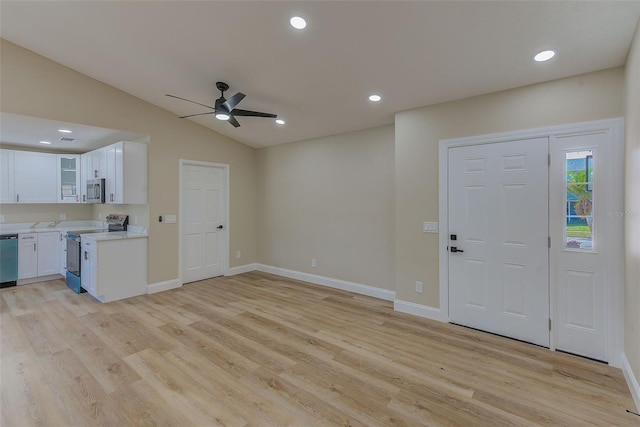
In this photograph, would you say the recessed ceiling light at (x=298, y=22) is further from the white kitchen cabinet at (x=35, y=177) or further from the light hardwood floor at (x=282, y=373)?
the white kitchen cabinet at (x=35, y=177)

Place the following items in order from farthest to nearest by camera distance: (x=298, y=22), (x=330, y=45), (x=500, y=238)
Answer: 1. (x=500, y=238)
2. (x=330, y=45)
3. (x=298, y=22)

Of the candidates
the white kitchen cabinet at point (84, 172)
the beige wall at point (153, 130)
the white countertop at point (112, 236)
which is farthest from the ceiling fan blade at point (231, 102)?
the white kitchen cabinet at point (84, 172)

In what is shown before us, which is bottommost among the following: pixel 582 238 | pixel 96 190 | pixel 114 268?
pixel 114 268

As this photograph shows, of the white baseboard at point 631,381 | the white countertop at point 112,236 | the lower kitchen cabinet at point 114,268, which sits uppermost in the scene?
the white countertop at point 112,236

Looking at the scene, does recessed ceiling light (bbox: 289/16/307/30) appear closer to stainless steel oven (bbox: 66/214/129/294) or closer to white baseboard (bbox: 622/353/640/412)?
white baseboard (bbox: 622/353/640/412)

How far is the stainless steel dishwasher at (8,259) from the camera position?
16.0ft

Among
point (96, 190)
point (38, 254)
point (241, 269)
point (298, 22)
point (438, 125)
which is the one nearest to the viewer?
point (298, 22)

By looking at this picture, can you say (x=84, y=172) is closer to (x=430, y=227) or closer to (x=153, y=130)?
(x=153, y=130)

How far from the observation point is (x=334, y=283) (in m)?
5.08

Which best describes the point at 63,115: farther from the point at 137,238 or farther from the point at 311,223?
the point at 311,223

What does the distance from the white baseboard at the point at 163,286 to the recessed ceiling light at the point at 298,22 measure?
4.47 metres

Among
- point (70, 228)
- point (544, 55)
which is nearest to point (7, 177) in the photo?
point (70, 228)

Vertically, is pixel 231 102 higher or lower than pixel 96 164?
higher

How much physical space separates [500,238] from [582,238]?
0.68 metres
